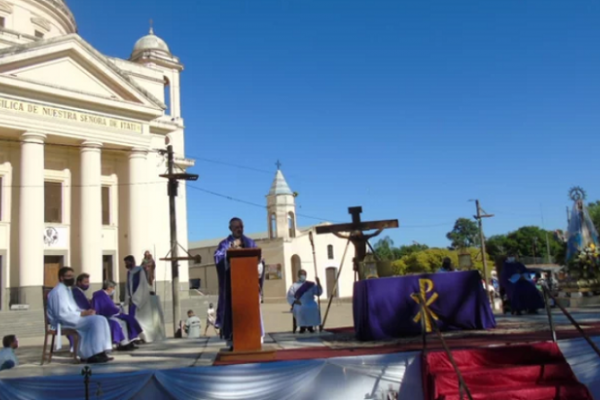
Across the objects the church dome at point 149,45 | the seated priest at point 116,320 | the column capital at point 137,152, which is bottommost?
the seated priest at point 116,320

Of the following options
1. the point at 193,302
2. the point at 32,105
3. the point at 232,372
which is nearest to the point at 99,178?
the point at 32,105

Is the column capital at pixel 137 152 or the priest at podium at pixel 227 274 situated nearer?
the priest at podium at pixel 227 274

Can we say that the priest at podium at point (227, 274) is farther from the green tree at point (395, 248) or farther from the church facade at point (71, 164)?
the green tree at point (395, 248)

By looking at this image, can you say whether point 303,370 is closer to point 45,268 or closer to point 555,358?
point 555,358

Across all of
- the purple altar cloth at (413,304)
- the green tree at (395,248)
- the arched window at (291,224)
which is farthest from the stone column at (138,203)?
the green tree at (395,248)

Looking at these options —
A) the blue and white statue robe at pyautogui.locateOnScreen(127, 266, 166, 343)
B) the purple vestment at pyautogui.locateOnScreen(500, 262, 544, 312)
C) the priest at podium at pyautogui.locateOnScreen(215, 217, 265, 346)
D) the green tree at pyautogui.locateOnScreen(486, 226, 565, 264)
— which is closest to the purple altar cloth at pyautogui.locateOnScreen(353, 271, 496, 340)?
the priest at podium at pyautogui.locateOnScreen(215, 217, 265, 346)

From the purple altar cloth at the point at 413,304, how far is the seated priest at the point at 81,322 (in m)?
3.89

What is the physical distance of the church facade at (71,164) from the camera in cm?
2531

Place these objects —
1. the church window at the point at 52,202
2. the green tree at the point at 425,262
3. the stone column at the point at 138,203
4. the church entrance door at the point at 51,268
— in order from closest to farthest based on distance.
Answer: the church entrance door at the point at 51,268 < the church window at the point at 52,202 < the stone column at the point at 138,203 < the green tree at the point at 425,262

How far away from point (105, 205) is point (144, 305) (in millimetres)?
20397

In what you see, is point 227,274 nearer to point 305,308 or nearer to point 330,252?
point 305,308

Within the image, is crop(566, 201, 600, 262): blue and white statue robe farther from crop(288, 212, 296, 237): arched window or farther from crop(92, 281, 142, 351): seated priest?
crop(288, 212, 296, 237): arched window

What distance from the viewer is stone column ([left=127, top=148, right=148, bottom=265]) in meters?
28.6

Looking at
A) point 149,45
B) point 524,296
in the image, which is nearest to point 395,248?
point 149,45
